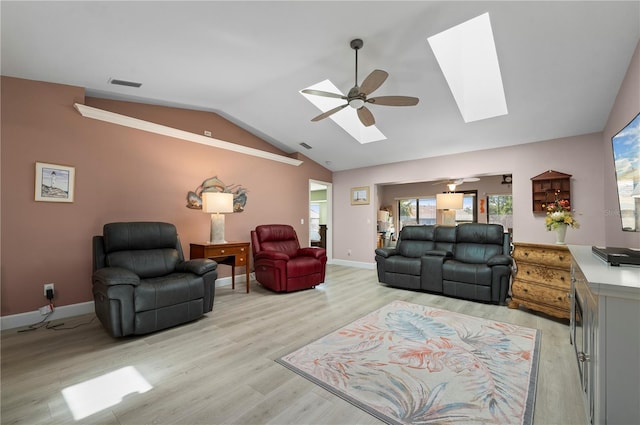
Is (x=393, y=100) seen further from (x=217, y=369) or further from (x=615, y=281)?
(x=217, y=369)

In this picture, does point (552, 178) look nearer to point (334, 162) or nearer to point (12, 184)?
point (334, 162)

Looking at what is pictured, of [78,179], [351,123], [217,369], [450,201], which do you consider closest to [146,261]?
[78,179]

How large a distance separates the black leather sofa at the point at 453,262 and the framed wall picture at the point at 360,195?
1.75 meters

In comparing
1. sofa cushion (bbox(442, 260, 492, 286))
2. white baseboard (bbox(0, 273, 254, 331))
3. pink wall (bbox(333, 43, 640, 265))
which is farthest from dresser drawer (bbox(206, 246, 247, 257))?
pink wall (bbox(333, 43, 640, 265))

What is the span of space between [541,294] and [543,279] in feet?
0.58

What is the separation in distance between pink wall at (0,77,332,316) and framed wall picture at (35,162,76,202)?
0.06 m

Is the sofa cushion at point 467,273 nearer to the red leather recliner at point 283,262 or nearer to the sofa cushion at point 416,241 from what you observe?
the sofa cushion at point 416,241

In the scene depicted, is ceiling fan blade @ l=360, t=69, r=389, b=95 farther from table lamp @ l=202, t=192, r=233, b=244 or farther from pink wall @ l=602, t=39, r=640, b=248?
table lamp @ l=202, t=192, r=233, b=244

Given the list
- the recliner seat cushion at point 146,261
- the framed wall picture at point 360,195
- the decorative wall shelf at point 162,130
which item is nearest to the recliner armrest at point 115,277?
the recliner seat cushion at point 146,261

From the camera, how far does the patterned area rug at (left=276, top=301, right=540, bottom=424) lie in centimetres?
168

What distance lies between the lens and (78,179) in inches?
132

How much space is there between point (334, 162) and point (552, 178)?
4133 mm

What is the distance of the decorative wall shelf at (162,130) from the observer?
343 cm

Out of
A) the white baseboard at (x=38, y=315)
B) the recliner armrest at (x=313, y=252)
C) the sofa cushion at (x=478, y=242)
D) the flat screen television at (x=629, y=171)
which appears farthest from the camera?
the recliner armrest at (x=313, y=252)
